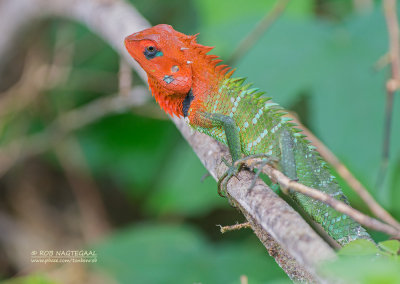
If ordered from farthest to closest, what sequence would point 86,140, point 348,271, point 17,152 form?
point 86,140 < point 17,152 < point 348,271

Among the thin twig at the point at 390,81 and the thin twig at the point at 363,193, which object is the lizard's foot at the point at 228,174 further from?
the thin twig at the point at 390,81

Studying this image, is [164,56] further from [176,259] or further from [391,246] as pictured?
[176,259]

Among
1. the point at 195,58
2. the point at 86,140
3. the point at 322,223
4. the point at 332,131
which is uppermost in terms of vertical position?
the point at 195,58

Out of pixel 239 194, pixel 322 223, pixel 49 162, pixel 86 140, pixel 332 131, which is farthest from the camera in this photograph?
pixel 49 162

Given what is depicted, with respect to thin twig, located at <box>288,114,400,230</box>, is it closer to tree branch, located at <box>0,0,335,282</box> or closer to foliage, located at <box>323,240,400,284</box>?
tree branch, located at <box>0,0,335,282</box>

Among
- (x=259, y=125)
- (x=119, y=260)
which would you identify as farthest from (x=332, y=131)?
(x=119, y=260)

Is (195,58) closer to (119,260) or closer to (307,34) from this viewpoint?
(307,34)

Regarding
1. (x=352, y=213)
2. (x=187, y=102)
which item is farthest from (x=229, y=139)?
(x=352, y=213)
